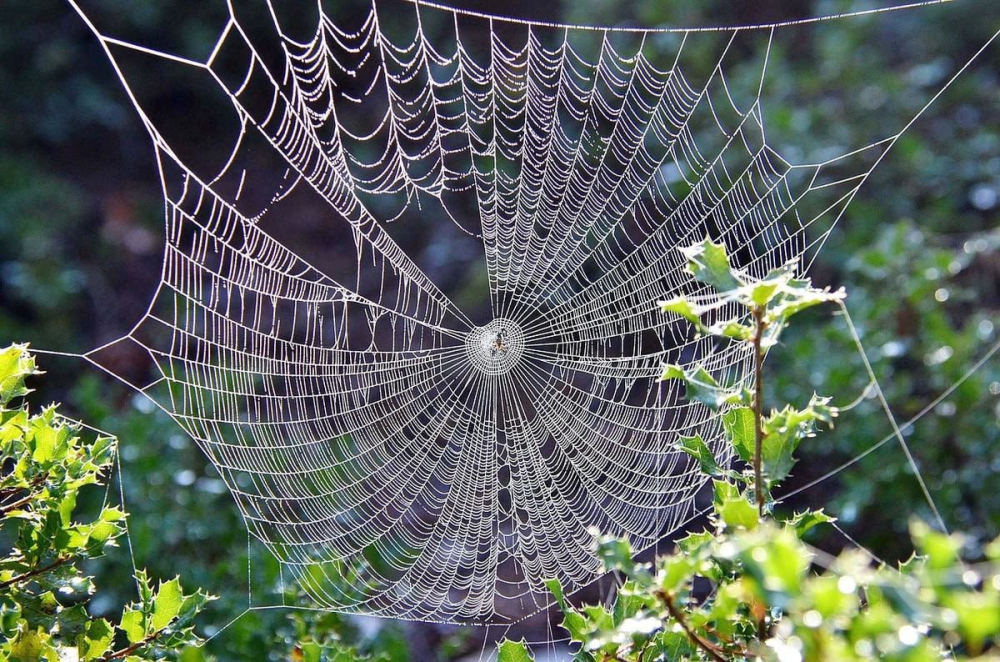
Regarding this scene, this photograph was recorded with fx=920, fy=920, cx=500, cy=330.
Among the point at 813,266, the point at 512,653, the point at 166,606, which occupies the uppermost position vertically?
the point at 813,266

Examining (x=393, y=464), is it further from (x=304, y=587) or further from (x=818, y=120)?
(x=818, y=120)

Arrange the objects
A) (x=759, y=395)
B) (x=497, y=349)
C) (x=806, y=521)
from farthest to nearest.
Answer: (x=497, y=349) < (x=806, y=521) < (x=759, y=395)

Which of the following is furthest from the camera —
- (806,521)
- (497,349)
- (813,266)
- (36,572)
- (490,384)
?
(813,266)

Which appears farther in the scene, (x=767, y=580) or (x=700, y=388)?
(x=700, y=388)

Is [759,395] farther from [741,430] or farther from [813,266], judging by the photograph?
[813,266]

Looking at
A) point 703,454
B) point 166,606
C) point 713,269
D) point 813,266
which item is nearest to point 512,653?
point 703,454

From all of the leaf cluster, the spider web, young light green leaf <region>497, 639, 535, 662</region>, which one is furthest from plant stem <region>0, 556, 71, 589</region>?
young light green leaf <region>497, 639, 535, 662</region>
